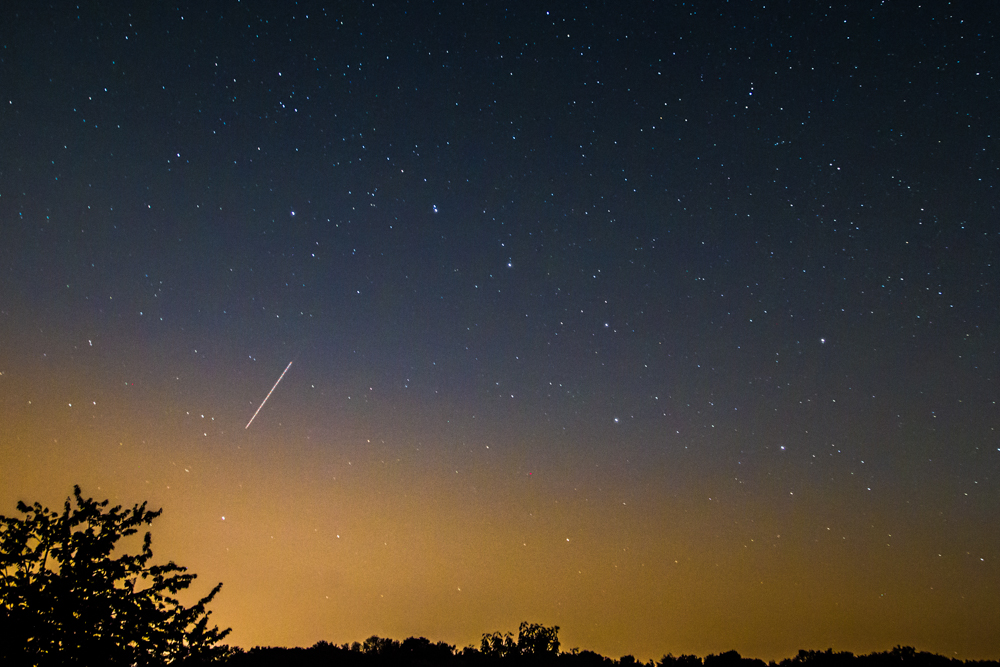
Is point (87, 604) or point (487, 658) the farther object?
point (487, 658)

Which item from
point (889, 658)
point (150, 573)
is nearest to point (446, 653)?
point (889, 658)

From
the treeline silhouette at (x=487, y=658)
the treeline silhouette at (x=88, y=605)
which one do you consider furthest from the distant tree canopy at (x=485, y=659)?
the treeline silhouette at (x=88, y=605)

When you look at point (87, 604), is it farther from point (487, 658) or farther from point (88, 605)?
point (487, 658)

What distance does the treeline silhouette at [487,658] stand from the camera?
2375 centimetres

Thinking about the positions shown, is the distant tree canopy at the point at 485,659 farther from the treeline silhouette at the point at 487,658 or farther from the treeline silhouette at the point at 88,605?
the treeline silhouette at the point at 88,605

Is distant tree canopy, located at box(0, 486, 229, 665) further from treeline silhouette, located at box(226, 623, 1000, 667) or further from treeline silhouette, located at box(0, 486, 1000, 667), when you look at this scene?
treeline silhouette, located at box(226, 623, 1000, 667)

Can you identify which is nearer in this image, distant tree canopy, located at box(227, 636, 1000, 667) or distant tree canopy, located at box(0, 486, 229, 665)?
distant tree canopy, located at box(0, 486, 229, 665)

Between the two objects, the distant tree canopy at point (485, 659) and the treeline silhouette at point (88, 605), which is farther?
the distant tree canopy at point (485, 659)

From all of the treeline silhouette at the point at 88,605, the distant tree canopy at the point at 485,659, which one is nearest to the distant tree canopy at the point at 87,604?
the treeline silhouette at the point at 88,605

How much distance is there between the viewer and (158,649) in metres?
7.54

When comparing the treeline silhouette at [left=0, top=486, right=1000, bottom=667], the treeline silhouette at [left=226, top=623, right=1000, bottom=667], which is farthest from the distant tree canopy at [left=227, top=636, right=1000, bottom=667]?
the treeline silhouette at [left=0, top=486, right=1000, bottom=667]

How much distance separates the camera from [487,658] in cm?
2966

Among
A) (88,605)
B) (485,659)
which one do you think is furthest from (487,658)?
(88,605)

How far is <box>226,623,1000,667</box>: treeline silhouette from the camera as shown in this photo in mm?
23750
